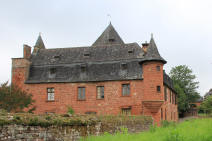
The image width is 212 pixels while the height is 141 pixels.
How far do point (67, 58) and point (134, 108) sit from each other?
983cm

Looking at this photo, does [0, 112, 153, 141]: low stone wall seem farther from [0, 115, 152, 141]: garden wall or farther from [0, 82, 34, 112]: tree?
[0, 82, 34, 112]: tree

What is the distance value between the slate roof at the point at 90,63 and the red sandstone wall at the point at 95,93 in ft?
2.03

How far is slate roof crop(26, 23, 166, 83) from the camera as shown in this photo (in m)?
28.6

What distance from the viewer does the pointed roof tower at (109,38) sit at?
3797cm

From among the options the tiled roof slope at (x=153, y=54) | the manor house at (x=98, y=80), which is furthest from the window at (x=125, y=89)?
the tiled roof slope at (x=153, y=54)

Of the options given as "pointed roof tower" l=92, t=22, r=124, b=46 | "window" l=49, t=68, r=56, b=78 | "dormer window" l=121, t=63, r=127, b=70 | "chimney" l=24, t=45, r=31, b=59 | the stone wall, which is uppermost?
"pointed roof tower" l=92, t=22, r=124, b=46

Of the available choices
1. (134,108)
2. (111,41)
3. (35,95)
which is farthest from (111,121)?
(111,41)

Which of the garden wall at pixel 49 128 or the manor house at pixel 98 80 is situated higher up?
the manor house at pixel 98 80

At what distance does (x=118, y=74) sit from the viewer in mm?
28781

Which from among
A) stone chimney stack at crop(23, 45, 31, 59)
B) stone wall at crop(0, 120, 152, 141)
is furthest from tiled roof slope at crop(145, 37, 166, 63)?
stone chimney stack at crop(23, 45, 31, 59)

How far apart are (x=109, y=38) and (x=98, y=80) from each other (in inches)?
422

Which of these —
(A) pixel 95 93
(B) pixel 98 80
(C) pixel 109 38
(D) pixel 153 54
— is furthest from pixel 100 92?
(C) pixel 109 38

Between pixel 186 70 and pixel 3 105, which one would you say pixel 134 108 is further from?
pixel 186 70

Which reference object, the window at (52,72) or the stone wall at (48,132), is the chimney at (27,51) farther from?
the stone wall at (48,132)
